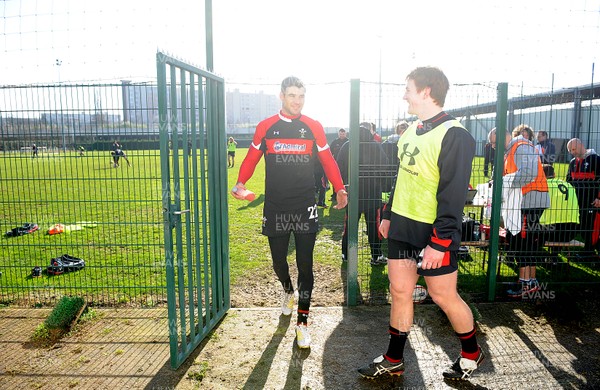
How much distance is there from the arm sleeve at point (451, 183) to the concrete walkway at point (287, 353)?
49.3 inches

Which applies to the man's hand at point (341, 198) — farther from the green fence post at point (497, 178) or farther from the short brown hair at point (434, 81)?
the green fence post at point (497, 178)

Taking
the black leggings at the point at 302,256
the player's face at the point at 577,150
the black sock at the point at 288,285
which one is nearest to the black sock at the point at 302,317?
the black leggings at the point at 302,256

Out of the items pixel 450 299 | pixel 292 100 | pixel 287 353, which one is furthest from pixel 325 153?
pixel 287 353

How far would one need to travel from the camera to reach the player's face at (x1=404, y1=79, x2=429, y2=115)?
3164mm

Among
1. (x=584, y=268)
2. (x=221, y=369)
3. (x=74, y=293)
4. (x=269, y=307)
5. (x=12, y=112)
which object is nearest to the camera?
(x=221, y=369)

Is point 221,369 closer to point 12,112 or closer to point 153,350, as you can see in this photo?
point 153,350

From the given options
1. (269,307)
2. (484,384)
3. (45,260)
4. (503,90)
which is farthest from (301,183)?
(45,260)

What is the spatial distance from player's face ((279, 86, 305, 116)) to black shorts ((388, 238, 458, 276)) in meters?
1.46

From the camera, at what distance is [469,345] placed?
3.41m

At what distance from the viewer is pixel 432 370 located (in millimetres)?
3643

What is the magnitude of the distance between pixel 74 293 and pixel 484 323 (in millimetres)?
4591

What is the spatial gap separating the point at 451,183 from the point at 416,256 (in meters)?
0.63

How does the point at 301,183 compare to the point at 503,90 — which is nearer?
the point at 301,183

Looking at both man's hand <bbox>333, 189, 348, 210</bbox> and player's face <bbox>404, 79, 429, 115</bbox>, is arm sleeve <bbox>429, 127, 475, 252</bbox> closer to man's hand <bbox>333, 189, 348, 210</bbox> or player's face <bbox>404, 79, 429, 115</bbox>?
player's face <bbox>404, 79, 429, 115</bbox>
